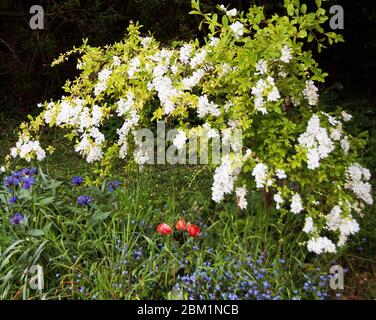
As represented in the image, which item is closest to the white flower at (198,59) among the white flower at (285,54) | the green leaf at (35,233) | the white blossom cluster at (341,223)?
the white flower at (285,54)

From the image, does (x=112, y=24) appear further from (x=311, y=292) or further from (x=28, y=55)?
(x=311, y=292)

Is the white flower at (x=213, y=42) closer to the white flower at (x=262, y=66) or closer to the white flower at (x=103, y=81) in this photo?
the white flower at (x=262, y=66)

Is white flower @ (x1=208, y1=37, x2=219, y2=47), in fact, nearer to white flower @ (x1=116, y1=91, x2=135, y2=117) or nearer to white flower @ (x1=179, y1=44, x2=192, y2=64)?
white flower @ (x1=179, y1=44, x2=192, y2=64)

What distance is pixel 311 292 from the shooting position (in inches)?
108

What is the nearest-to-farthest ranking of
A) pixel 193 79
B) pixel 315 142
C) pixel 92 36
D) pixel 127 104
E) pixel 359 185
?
pixel 315 142, pixel 359 185, pixel 193 79, pixel 127 104, pixel 92 36

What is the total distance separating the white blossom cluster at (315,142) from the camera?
2.71 metres

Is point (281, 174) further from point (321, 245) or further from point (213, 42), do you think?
point (213, 42)

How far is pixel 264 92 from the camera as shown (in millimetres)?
2797

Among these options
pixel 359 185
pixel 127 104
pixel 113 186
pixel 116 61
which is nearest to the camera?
pixel 359 185

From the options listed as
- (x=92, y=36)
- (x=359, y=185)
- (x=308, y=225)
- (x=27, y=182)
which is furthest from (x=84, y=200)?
(x=92, y=36)

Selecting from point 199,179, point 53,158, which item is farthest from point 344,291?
point 53,158

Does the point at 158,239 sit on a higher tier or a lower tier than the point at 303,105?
lower

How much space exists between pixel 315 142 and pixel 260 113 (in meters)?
0.41
